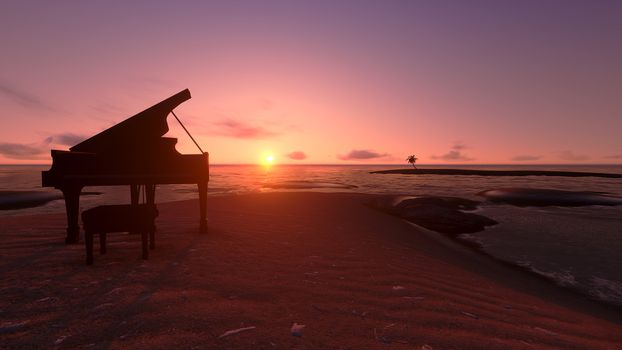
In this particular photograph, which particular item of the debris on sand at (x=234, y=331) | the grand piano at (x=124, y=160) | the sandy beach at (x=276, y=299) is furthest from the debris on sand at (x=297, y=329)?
the grand piano at (x=124, y=160)

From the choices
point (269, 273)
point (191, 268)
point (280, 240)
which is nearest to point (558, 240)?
point (280, 240)

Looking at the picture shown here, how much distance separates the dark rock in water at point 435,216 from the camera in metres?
11.0

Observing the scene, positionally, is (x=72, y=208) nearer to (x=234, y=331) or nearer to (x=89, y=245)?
(x=89, y=245)

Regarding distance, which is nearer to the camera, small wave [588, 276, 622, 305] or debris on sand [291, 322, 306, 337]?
debris on sand [291, 322, 306, 337]

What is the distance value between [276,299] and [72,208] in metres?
5.33

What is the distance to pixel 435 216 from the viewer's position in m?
12.1

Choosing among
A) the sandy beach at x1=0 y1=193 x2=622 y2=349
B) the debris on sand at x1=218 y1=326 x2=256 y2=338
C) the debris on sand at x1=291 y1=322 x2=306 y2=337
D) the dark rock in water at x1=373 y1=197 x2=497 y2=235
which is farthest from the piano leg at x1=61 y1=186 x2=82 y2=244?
the dark rock in water at x1=373 y1=197 x2=497 y2=235

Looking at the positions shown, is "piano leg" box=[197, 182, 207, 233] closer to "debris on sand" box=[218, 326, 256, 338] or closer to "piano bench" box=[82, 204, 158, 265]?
"piano bench" box=[82, 204, 158, 265]

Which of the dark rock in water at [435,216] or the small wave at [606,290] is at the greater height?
the dark rock in water at [435,216]

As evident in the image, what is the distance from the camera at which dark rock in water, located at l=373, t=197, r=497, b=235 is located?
11047 mm

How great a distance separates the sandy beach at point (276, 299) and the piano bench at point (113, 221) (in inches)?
18.8

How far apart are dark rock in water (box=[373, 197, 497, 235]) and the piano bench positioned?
360 inches

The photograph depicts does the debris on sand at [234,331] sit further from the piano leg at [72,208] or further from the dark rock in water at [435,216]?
the dark rock in water at [435,216]

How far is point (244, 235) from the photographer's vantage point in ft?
25.9
